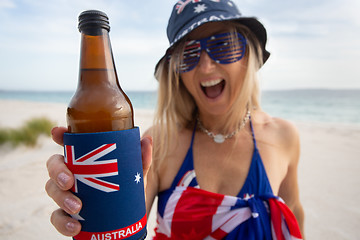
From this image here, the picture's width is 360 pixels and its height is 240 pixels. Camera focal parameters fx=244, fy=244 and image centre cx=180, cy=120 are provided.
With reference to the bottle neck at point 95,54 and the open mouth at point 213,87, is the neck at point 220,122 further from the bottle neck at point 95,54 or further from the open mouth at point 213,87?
the bottle neck at point 95,54

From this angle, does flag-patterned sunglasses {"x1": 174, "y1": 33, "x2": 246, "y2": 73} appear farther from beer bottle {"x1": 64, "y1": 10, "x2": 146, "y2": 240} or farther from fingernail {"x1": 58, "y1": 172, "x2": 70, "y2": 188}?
fingernail {"x1": 58, "y1": 172, "x2": 70, "y2": 188}

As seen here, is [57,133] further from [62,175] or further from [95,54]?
[95,54]

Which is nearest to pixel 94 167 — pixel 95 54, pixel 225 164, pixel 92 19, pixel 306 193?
pixel 95 54

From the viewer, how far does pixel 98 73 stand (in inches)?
40.2

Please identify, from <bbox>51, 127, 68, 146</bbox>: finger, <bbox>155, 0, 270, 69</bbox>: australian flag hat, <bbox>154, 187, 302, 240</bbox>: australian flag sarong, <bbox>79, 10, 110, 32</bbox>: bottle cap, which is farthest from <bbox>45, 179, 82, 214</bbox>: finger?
<bbox>155, 0, 270, 69</bbox>: australian flag hat

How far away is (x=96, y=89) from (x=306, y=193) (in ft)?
14.4

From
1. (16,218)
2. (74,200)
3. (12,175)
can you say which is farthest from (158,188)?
(12,175)

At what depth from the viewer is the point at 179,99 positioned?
86.5 inches

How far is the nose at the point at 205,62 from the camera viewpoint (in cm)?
184

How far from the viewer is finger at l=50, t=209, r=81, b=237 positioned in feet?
3.13

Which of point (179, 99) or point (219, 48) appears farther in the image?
point (179, 99)

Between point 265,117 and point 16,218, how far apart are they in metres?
3.39

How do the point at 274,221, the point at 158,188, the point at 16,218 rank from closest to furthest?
the point at 274,221, the point at 158,188, the point at 16,218

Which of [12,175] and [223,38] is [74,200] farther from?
[12,175]
